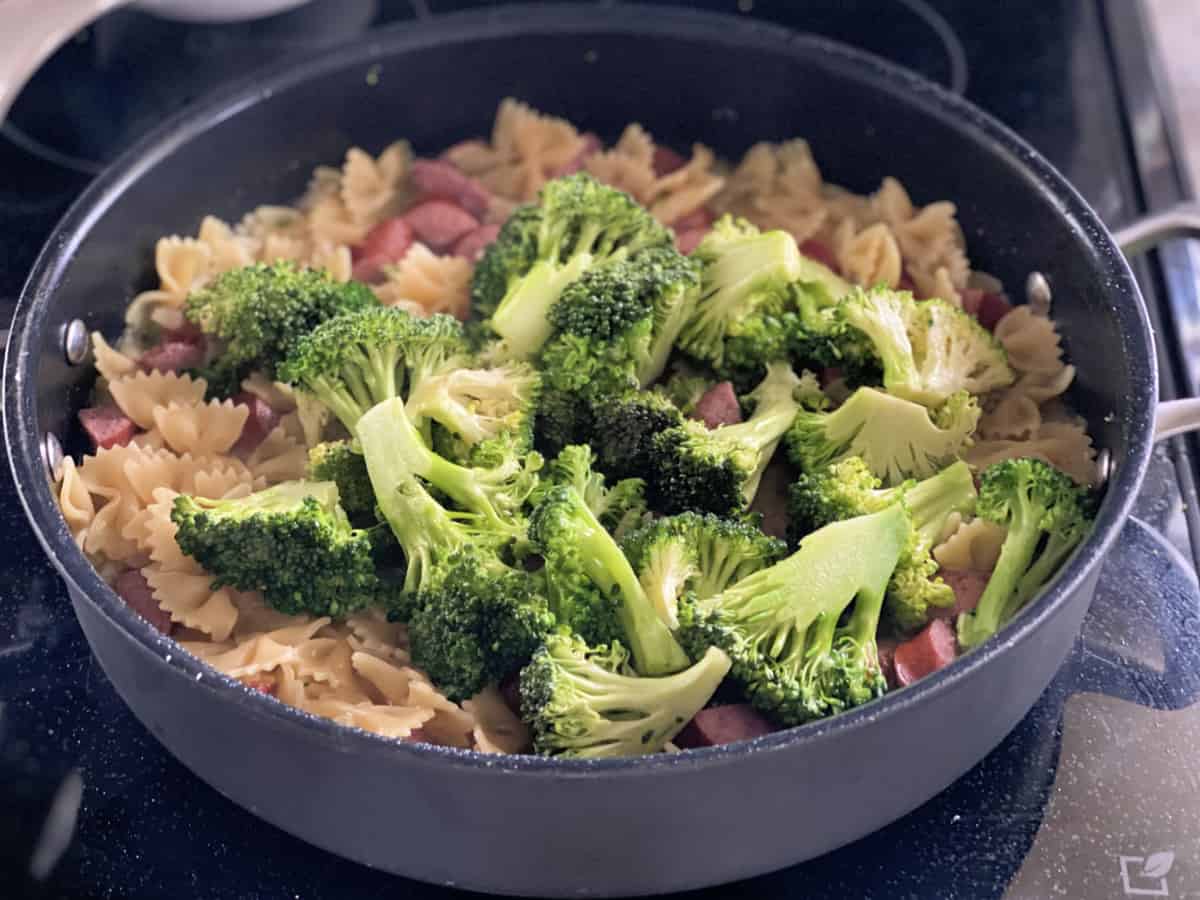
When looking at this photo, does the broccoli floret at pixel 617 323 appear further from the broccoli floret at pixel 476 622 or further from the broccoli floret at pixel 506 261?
the broccoli floret at pixel 476 622

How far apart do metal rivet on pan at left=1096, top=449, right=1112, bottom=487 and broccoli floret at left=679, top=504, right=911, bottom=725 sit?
34 cm

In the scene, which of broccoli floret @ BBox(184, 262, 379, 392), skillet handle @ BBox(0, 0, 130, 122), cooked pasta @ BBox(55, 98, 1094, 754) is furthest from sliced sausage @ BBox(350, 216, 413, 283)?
skillet handle @ BBox(0, 0, 130, 122)

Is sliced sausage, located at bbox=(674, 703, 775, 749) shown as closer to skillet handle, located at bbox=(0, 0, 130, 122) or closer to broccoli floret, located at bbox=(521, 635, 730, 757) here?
broccoli floret, located at bbox=(521, 635, 730, 757)

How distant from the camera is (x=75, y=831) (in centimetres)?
185

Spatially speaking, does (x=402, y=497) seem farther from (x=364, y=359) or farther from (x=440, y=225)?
(x=440, y=225)

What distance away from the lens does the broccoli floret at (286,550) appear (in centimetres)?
182

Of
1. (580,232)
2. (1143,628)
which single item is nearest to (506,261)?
(580,232)

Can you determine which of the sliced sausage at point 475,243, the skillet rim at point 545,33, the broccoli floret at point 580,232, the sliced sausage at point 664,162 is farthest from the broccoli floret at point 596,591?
the sliced sausage at point 664,162

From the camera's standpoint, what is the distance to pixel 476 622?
69.6 inches

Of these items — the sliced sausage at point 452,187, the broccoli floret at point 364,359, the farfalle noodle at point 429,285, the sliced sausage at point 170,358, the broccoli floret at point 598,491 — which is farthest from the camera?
the sliced sausage at point 452,187

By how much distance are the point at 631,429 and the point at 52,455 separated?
0.87m

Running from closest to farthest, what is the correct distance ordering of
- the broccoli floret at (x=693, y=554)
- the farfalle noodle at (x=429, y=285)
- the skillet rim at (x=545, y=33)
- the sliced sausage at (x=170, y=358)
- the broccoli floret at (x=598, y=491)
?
the skillet rim at (x=545, y=33) → the broccoli floret at (x=693, y=554) → the broccoli floret at (x=598, y=491) → the sliced sausage at (x=170, y=358) → the farfalle noodle at (x=429, y=285)

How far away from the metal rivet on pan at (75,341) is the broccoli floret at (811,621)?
107 cm

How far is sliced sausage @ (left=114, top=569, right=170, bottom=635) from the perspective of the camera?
1.94 meters
